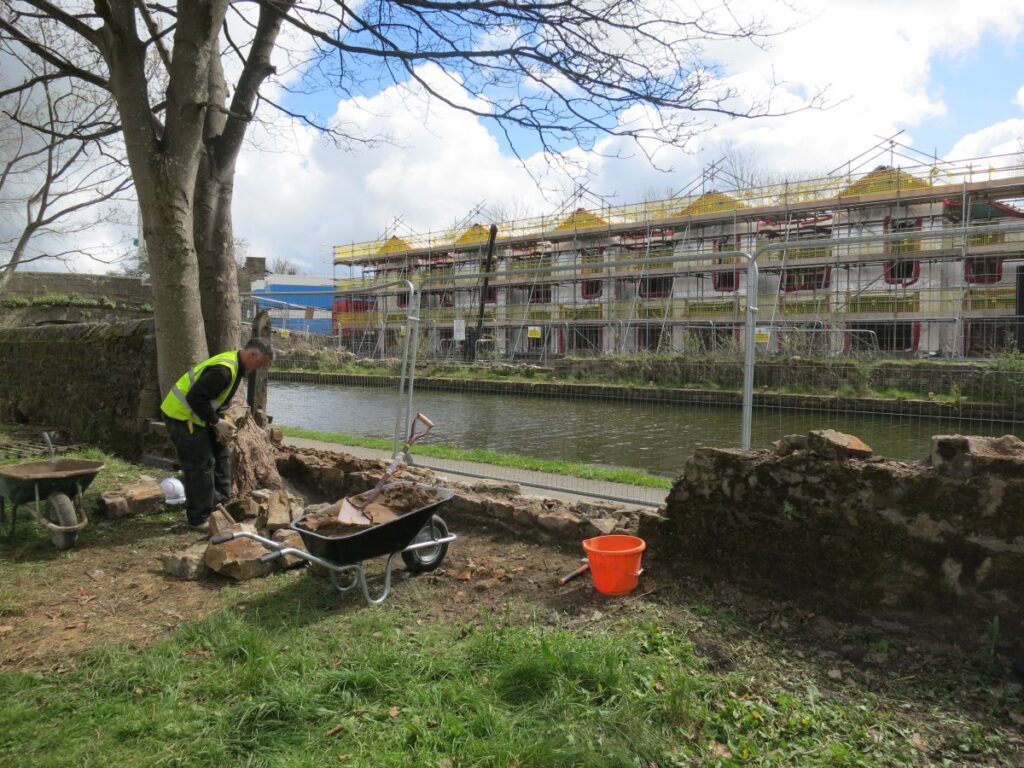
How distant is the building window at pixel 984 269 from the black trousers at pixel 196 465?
12.2m

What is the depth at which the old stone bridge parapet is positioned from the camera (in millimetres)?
3287

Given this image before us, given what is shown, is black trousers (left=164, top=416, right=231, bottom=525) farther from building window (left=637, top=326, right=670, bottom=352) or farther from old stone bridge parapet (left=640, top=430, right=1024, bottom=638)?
building window (left=637, top=326, right=670, bottom=352)

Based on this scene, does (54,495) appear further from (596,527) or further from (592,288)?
(592,288)

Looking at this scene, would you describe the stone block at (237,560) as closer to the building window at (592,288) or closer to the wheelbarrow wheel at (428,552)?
the wheelbarrow wheel at (428,552)

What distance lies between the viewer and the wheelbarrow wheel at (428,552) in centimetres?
459

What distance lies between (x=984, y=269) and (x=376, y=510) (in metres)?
13.6

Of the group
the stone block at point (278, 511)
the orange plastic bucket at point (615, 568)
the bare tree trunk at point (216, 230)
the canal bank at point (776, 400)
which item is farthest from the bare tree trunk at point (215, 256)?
the orange plastic bucket at point (615, 568)

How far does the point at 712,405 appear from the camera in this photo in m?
8.12

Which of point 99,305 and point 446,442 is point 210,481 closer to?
point 446,442

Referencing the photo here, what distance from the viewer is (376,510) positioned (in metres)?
4.61

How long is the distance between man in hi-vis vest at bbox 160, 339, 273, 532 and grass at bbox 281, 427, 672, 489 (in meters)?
4.09

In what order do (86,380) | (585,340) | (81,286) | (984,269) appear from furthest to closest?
(81,286)
(585,340)
(984,269)
(86,380)

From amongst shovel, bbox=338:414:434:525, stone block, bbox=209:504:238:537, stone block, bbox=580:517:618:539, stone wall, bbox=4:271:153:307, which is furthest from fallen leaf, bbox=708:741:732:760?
stone wall, bbox=4:271:153:307

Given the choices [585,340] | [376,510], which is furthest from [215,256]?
[585,340]
